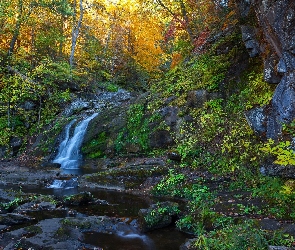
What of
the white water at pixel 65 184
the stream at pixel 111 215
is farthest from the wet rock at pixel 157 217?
the white water at pixel 65 184

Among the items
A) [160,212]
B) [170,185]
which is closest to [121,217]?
[160,212]

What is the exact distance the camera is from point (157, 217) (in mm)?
7109

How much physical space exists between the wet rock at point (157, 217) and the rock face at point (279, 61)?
10.8 feet

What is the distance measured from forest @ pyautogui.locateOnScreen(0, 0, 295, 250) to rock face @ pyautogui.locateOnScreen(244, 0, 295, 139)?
0.10ft

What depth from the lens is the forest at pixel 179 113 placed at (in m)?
7.02

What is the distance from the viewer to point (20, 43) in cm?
2217

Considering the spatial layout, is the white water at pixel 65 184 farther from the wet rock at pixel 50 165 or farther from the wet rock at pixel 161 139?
the wet rock at pixel 161 139

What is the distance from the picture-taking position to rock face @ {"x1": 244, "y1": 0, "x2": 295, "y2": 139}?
7062mm

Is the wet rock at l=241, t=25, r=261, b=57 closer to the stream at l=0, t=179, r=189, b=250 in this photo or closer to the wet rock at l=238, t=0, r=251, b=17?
the wet rock at l=238, t=0, r=251, b=17

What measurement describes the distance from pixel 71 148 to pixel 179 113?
6.63m

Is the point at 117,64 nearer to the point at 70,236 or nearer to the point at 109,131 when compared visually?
the point at 109,131

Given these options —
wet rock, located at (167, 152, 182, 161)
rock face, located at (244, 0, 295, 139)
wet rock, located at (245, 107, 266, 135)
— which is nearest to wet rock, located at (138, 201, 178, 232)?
wet rock, located at (245, 107, 266, 135)

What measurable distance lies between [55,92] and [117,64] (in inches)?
323

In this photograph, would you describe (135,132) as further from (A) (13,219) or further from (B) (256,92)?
(A) (13,219)
